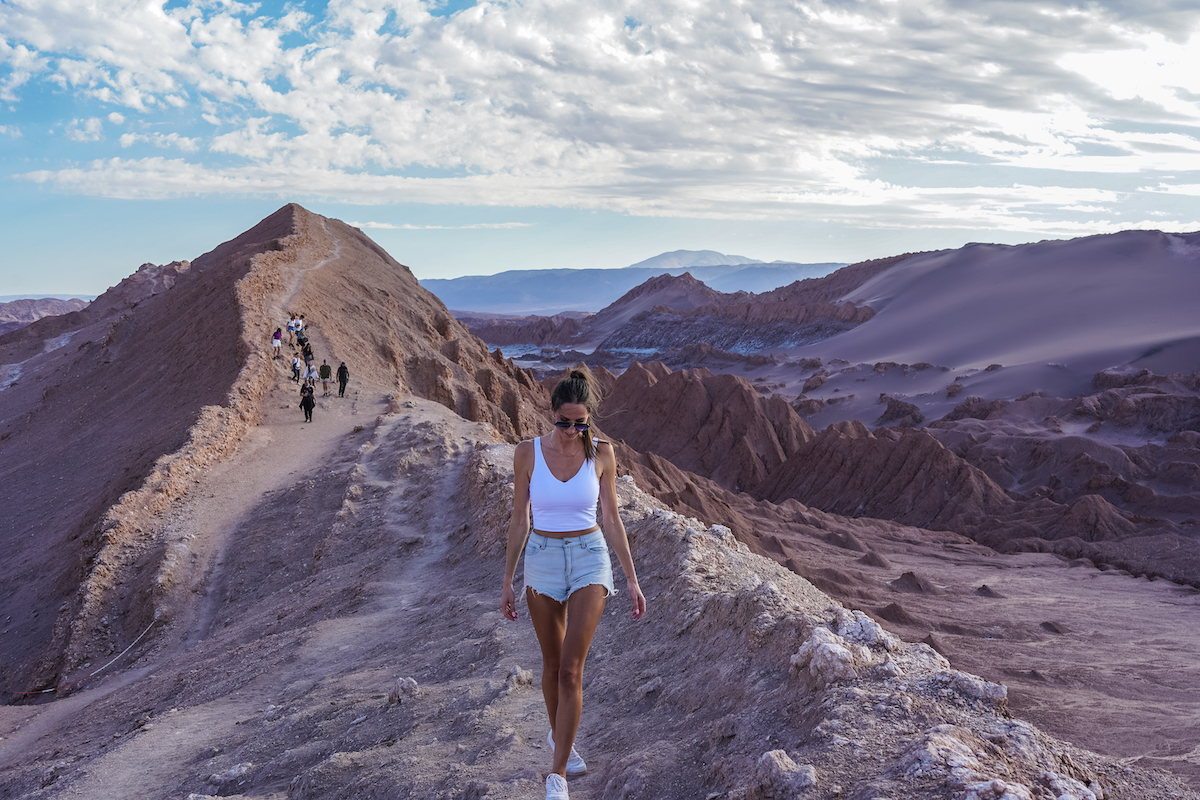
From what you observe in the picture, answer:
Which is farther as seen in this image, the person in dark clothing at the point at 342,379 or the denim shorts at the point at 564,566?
the person in dark clothing at the point at 342,379

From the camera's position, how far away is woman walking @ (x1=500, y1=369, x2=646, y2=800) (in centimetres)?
354

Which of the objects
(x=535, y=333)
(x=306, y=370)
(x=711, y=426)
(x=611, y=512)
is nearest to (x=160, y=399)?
(x=306, y=370)

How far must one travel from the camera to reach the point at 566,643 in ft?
11.6

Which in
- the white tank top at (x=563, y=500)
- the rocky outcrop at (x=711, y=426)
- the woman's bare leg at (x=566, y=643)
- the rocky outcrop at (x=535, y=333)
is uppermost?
the rocky outcrop at (x=535, y=333)

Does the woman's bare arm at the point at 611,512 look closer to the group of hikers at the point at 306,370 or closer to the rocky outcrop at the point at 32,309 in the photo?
the group of hikers at the point at 306,370

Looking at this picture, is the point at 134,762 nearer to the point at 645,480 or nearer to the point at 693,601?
the point at 693,601

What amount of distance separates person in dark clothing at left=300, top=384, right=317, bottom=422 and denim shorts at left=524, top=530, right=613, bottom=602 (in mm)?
14299

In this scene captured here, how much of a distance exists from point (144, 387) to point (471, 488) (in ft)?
45.2

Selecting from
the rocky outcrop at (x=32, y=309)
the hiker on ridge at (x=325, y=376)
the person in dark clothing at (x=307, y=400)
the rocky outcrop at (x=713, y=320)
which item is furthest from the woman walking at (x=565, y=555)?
the rocky outcrop at (x=32, y=309)

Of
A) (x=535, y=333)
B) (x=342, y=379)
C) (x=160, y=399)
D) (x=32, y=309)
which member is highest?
(x=32, y=309)

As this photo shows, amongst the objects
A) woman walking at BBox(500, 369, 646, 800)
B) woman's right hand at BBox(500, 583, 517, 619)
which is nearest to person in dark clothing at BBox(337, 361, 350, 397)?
woman's right hand at BBox(500, 583, 517, 619)

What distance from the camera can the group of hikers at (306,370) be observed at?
55.5 ft

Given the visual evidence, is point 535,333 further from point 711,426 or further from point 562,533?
point 562,533

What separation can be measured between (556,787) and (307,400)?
14.4 m
